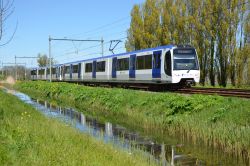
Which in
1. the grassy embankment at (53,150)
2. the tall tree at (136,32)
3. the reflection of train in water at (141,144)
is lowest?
the reflection of train in water at (141,144)

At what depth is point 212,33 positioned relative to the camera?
120 ft

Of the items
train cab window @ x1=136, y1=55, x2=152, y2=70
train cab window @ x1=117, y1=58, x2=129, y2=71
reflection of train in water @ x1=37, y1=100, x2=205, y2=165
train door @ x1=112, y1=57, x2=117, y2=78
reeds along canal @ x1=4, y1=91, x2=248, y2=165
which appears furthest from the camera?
train door @ x1=112, y1=57, x2=117, y2=78

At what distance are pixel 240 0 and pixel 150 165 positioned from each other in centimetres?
2897

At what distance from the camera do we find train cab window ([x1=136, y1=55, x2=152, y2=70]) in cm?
2762

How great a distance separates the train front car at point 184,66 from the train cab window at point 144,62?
2.50 m

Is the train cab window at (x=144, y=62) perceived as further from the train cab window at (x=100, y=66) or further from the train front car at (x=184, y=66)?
the train cab window at (x=100, y=66)

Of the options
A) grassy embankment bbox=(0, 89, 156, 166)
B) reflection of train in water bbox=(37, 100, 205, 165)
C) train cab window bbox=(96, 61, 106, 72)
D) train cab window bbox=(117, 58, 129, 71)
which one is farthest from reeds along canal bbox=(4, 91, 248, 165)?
train cab window bbox=(96, 61, 106, 72)

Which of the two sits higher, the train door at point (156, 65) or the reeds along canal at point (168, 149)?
the train door at point (156, 65)

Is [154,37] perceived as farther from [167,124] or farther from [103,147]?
[103,147]

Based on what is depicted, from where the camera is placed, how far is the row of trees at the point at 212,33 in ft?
113

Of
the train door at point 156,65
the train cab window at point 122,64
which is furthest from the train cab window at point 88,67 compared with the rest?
the train door at point 156,65

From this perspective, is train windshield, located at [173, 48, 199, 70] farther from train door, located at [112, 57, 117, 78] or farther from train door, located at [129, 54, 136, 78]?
train door, located at [112, 57, 117, 78]

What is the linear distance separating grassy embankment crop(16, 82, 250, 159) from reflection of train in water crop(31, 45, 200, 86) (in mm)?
2996

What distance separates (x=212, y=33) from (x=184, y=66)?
1215cm
